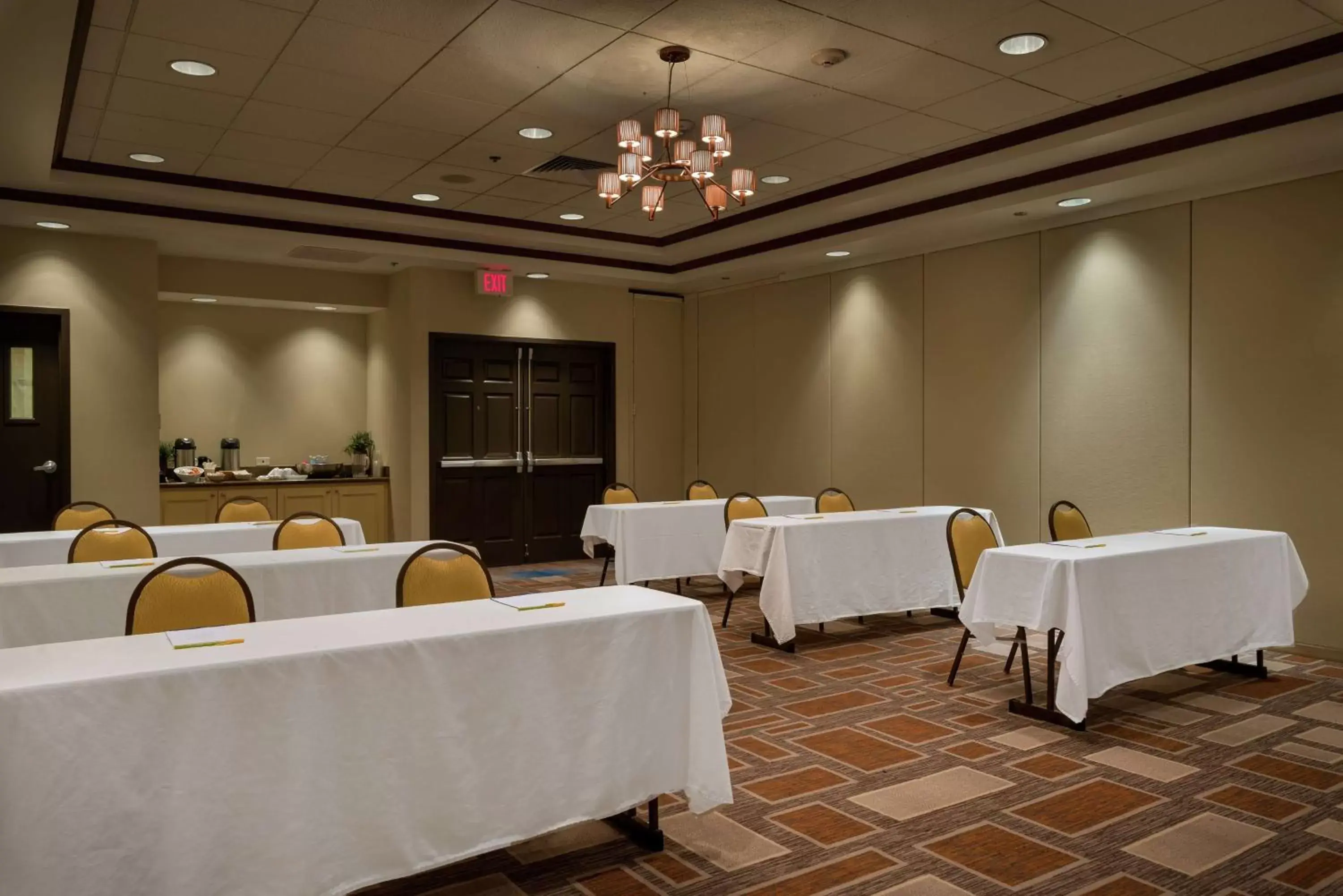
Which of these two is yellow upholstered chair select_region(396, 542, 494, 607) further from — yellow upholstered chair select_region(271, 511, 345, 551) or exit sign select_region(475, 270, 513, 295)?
exit sign select_region(475, 270, 513, 295)

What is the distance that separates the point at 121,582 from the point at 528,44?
10.4 ft

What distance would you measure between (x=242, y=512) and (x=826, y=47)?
15.5 feet

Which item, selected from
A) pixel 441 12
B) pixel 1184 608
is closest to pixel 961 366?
pixel 1184 608

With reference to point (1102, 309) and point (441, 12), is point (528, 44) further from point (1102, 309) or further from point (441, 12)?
point (1102, 309)

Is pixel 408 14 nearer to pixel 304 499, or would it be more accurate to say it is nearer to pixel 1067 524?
pixel 1067 524

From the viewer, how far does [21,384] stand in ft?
25.5

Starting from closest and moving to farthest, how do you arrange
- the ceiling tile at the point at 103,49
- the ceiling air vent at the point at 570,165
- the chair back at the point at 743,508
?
the ceiling tile at the point at 103,49
the ceiling air vent at the point at 570,165
the chair back at the point at 743,508

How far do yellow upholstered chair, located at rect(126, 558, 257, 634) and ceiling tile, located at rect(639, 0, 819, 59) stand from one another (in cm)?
312

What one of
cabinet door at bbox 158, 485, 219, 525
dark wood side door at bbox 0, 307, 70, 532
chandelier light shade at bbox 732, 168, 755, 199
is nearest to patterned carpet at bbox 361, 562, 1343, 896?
chandelier light shade at bbox 732, 168, 755, 199

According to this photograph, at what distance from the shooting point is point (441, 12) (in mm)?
4445

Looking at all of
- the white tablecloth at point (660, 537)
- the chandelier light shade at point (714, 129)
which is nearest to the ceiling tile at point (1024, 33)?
the chandelier light shade at point (714, 129)

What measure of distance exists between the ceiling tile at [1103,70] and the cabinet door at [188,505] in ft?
24.6

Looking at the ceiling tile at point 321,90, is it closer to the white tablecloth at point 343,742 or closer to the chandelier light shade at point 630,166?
the chandelier light shade at point 630,166

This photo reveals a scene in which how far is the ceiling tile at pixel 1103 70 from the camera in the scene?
4.95 metres
